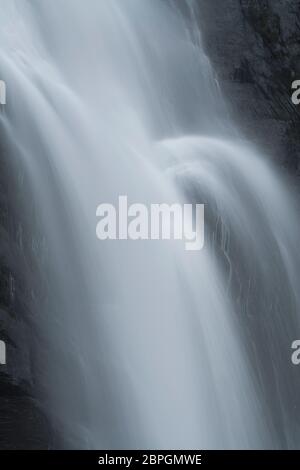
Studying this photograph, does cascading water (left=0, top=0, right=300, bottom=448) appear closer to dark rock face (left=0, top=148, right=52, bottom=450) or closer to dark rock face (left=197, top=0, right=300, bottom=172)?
dark rock face (left=0, top=148, right=52, bottom=450)

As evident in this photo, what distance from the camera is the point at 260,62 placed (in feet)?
45.5

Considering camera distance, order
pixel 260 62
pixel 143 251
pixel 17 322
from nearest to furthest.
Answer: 1. pixel 17 322
2. pixel 143 251
3. pixel 260 62

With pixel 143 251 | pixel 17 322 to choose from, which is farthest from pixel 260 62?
pixel 17 322

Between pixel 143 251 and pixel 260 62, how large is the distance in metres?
5.26

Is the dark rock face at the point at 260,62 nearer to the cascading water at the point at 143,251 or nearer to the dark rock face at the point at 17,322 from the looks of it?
the cascading water at the point at 143,251

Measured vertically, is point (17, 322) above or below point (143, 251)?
below

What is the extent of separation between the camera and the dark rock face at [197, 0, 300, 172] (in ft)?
43.6

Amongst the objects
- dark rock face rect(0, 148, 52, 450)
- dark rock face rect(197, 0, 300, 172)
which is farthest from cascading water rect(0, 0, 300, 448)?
dark rock face rect(197, 0, 300, 172)

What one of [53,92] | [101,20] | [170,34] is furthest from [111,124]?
[170,34]

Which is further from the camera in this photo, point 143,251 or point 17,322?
point 143,251

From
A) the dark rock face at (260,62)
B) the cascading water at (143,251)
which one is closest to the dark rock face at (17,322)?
the cascading water at (143,251)

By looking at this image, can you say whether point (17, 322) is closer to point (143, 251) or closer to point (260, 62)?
point (143, 251)

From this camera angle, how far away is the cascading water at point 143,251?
8.79m
